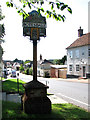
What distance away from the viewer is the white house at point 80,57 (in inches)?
1235

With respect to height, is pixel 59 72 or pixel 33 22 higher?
pixel 33 22

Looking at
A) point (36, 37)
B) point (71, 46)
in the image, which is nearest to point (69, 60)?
point (71, 46)

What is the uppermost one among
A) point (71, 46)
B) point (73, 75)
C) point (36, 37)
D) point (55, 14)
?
point (71, 46)

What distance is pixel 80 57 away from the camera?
33.4m

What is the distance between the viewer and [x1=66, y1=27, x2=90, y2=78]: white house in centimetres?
3138

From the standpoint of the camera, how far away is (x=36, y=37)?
6246 millimetres

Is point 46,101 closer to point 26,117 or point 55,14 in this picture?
point 26,117

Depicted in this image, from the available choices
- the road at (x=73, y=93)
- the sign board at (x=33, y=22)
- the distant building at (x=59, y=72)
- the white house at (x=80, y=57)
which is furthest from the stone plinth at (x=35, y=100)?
the distant building at (x=59, y=72)

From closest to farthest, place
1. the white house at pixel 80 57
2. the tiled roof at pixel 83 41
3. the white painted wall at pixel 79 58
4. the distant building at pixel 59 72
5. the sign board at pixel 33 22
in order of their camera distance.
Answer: the sign board at pixel 33 22
the white house at pixel 80 57
the white painted wall at pixel 79 58
the tiled roof at pixel 83 41
the distant building at pixel 59 72

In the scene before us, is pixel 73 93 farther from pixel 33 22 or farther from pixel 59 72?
pixel 59 72

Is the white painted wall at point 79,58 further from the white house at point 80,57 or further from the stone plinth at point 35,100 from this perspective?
the stone plinth at point 35,100

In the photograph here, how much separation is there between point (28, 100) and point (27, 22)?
2.95 metres

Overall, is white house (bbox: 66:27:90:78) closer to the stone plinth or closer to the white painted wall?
the white painted wall

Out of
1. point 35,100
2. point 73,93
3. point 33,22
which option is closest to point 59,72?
point 73,93
